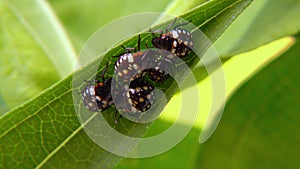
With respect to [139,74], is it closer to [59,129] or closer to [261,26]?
[59,129]

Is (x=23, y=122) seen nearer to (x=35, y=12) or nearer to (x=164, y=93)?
(x=164, y=93)

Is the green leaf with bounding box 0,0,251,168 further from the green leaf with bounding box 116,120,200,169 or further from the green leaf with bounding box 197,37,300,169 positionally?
the green leaf with bounding box 116,120,200,169

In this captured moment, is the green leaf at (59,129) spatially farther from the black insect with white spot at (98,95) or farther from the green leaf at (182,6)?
the green leaf at (182,6)

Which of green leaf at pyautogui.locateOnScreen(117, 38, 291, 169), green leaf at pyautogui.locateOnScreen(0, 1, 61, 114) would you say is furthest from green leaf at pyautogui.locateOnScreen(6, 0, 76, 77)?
green leaf at pyautogui.locateOnScreen(117, 38, 291, 169)

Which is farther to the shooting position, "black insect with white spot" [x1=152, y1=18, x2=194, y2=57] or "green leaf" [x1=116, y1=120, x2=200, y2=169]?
"green leaf" [x1=116, y1=120, x2=200, y2=169]

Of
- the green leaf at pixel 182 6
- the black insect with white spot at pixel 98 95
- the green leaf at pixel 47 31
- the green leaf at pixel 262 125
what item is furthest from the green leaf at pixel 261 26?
the green leaf at pixel 47 31

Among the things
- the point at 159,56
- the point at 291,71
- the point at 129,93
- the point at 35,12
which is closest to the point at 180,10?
the point at 159,56

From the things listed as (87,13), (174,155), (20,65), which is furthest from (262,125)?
(87,13)
